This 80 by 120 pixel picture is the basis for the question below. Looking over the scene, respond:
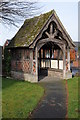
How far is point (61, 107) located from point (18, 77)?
10069 millimetres

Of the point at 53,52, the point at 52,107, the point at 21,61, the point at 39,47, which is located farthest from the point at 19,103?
the point at 53,52

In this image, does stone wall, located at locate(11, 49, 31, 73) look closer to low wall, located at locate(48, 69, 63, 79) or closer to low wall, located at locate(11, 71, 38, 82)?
low wall, located at locate(11, 71, 38, 82)

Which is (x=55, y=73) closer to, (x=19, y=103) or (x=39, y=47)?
(x=39, y=47)

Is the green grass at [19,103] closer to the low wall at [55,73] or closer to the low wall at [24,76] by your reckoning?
the low wall at [24,76]

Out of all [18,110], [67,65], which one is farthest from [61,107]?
[67,65]

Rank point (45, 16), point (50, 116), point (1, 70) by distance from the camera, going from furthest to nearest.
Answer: point (1, 70) < point (45, 16) < point (50, 116)

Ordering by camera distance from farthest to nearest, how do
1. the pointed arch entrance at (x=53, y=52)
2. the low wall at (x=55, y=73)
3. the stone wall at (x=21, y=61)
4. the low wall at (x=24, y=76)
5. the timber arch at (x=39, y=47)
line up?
1. the low wall at (x=55, y=73)
2. the stone wall at (x=21, y=61)
3. the pointed arch entrance at (x=53, y=52)
4. the timber arch at (x=39, y=47)
5. the low wall at (x=24, y=76)

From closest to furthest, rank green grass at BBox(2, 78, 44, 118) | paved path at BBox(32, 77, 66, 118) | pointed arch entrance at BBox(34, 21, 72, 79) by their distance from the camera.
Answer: paved path at BBox(32, 77, 66, 118), green grass at BBox(2, 78, 44, 118), pointed arch entrance at BBox(34, 21, 72, 79)

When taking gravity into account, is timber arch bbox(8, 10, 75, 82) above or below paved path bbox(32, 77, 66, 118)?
above

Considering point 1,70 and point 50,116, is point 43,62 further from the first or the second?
point 50,116

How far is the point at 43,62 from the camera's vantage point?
21422 mm

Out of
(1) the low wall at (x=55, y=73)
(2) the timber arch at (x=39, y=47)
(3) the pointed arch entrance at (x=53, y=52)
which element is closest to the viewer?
(2) the timber arch at (x=39, y=47)

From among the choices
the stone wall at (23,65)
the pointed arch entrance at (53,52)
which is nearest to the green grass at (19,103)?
the stone wall at (23,65)

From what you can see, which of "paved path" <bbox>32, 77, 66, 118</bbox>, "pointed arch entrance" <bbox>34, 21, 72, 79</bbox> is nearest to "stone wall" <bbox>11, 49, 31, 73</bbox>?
"pointed arch entrance" <bbox>34, 21, 72, 79</bbox>
